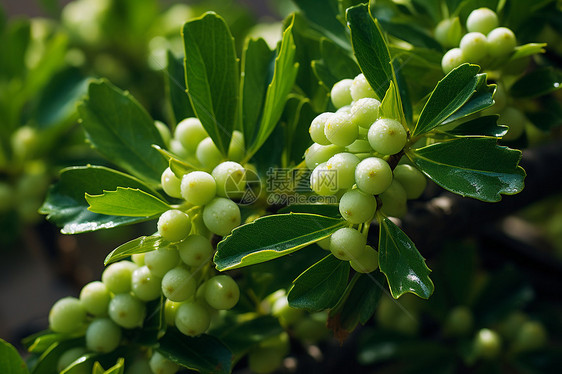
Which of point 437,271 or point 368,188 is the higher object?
point 368,188

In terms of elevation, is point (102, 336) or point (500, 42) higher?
point (500, 42)

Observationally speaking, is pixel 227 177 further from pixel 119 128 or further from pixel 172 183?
pixel 119 128

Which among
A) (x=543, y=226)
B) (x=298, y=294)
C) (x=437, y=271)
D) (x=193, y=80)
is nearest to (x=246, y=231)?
(x=298, y=294)

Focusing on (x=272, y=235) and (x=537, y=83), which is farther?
(x=537, y=83)

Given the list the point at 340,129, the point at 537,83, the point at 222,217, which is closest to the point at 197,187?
the point at 222,217

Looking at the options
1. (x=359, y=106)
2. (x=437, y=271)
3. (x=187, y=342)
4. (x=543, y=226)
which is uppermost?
(x=359, y=106)

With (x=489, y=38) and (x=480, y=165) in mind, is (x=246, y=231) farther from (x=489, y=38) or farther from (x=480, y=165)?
(x=489, y=38)

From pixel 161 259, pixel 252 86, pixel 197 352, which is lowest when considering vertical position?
pixel 197 352
